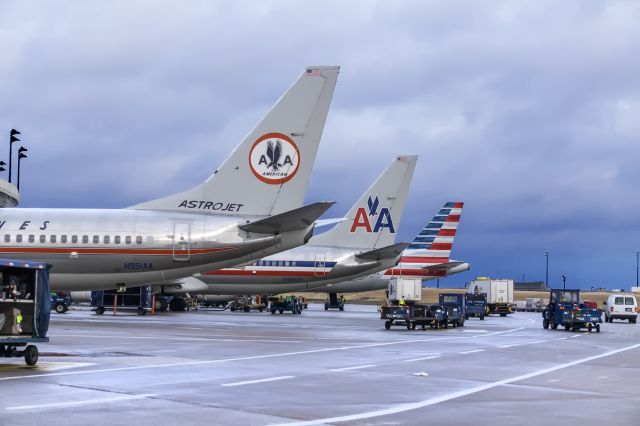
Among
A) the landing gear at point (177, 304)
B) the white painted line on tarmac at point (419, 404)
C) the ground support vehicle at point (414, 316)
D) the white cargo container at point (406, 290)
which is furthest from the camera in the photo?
the landing gear at point (177, 304)

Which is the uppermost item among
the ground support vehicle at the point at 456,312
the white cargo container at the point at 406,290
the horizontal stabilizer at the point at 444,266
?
the horizontal stabilizer at the point at 444,266

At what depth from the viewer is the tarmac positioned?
13977mm

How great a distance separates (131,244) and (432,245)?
47.5 m

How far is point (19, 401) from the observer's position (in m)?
14.8

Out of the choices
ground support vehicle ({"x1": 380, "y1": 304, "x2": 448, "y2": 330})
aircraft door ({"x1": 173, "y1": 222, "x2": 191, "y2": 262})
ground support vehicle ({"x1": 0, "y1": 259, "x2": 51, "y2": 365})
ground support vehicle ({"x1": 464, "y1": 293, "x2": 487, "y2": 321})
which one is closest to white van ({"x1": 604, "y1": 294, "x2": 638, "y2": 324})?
ground support vehicle ({"x1": 464, "y1": 293, "x2": 487, "y2": 321})

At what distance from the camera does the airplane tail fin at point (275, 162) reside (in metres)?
39.3

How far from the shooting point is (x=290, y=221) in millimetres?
37562

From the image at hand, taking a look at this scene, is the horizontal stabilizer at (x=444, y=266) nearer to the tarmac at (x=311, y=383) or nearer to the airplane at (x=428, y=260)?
the airplane at (x=428, y=260)

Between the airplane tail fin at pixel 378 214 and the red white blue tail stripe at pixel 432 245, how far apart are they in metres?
12.6

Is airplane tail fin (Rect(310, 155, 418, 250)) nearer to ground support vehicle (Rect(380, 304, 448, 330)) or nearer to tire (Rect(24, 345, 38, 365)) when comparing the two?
ground support vehicle (Rect(380, 304, 448, 330))

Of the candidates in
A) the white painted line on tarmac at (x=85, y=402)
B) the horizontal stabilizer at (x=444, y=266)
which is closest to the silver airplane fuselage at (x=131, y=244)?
the white painted line on tarmac at (x=85, y=402)

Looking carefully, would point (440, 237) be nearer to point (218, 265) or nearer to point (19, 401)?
point (218, 265)

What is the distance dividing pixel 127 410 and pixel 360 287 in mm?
64330

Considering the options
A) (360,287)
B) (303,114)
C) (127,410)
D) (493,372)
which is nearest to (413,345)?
(493,372)
